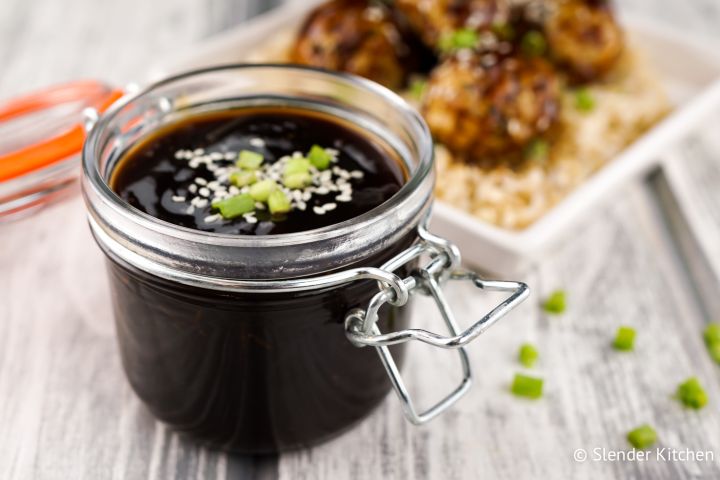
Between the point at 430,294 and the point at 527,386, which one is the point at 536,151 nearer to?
the point at 527,386

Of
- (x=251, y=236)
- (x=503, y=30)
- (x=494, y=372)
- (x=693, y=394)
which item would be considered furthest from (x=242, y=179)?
(x=503, y=30)

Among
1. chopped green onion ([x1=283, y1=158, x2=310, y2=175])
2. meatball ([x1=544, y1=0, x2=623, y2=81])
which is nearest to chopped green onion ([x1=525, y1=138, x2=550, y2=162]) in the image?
meatball ([x1=544, y1=0, x2=623, y2=81])

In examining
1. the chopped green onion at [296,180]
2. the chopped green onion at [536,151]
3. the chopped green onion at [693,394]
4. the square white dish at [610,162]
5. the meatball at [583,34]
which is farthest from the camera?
the meatball at [583,34]

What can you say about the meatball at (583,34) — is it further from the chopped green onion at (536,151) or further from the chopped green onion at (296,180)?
the chopped green onion at (296,180)

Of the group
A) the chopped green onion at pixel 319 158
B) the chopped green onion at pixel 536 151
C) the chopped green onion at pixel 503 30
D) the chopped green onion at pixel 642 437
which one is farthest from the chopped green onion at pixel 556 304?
the chopped green onion at pixel 503 30

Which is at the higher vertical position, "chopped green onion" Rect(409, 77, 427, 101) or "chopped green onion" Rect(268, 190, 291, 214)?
"chopped green onion" Rect(268, 190, 291, 214)

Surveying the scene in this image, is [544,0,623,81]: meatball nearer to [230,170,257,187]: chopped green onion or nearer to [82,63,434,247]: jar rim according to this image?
[82,63,434,247]: jar rim

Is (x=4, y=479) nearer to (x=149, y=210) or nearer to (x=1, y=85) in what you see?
(x=149, y=210)
